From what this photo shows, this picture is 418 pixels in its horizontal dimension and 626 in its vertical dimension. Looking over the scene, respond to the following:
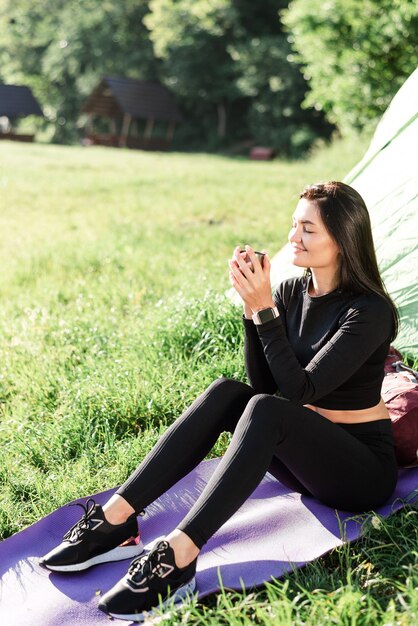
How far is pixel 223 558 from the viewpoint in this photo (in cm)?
288

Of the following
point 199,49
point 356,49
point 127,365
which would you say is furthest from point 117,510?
point 199,49

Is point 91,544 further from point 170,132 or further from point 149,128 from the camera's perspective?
point 149,128

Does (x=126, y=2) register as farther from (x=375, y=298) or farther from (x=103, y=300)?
(x=375, y=298)

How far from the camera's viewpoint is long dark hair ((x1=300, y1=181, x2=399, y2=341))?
297 cm

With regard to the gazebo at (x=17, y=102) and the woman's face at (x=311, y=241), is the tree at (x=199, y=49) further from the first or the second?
the woman's face at (x=311, y=241)

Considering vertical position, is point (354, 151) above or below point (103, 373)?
below

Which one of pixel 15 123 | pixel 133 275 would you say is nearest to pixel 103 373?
pixel 133 275

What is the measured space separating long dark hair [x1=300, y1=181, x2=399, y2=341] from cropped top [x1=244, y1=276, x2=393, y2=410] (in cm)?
6

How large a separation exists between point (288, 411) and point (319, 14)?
1275 cm

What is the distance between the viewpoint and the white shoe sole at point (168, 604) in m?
2.55

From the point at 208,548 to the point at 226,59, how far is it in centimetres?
3618

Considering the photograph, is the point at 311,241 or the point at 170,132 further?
the point at 170,132

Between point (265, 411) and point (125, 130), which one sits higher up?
point (265, 411)

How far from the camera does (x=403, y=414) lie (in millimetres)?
3355
